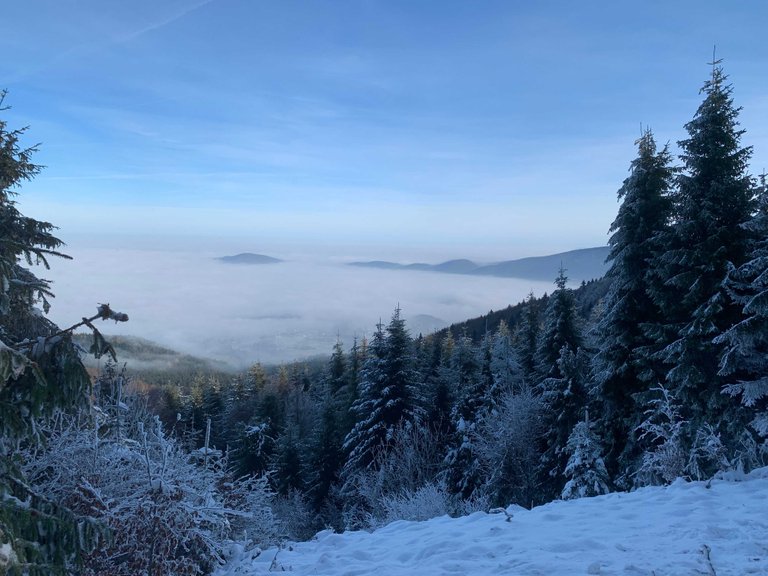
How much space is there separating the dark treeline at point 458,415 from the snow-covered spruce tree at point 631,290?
65 millimetres

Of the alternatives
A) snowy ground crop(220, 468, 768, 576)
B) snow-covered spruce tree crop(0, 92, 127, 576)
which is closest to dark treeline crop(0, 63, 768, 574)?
snow-covered spruce tree crop(0, 92, 127, 576)

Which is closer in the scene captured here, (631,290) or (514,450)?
(631,290)

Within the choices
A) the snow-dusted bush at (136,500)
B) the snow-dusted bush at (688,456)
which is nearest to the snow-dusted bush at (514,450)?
the snow-dusted bush at (688,456)

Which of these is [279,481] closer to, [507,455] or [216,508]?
[507,455]

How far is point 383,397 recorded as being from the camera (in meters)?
25.0

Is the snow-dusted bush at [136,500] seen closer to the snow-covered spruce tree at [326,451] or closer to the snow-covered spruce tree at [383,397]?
the snow-covered spruce tree at [383,397]

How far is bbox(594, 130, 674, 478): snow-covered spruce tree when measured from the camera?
629 inches

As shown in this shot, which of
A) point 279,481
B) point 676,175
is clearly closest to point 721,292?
point 676,175

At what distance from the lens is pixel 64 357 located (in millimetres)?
3705

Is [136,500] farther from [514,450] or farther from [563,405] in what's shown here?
[514,450]

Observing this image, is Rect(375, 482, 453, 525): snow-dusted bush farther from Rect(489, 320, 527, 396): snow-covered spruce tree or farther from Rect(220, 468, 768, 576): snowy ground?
Rect(489, 320, 527, 396): snow-covered spruce tree

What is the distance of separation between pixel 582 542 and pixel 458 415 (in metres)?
21.2

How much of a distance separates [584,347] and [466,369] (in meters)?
12.3

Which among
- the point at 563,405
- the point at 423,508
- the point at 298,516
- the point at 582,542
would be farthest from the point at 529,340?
the point at 582,542
